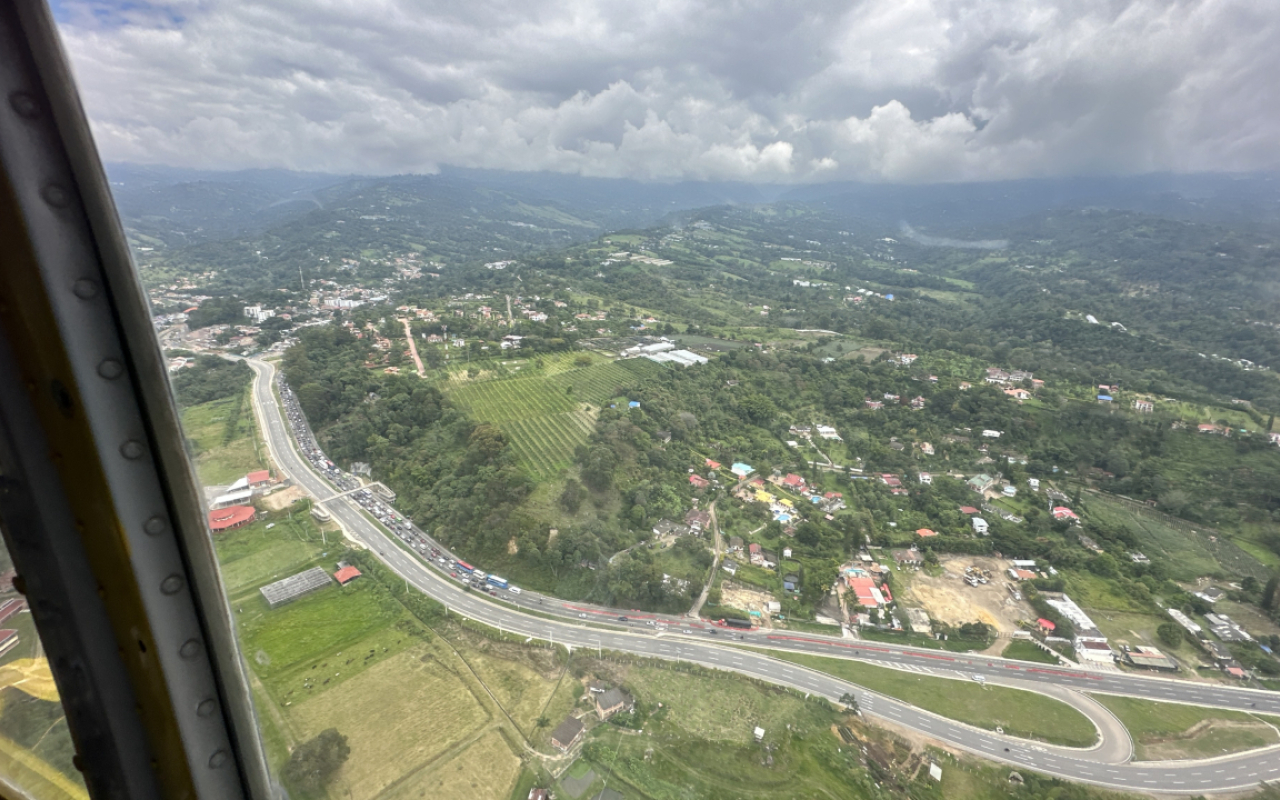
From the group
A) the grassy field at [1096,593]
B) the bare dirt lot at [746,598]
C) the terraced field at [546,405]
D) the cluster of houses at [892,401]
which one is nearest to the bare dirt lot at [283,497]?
the terraced field at [546,405]

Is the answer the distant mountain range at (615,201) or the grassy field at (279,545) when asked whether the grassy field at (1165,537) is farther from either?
the distant mountain range at (615,201)

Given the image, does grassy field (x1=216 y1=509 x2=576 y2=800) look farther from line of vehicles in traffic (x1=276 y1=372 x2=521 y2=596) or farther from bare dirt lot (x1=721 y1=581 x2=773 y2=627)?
bare dirt lot (x1=721 y1=581 x2=773 y2=627)

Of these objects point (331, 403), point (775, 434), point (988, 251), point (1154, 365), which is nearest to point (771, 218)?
point (988, 251)

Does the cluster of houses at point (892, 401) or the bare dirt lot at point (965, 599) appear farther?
the cluster of houses at point (892, 401)

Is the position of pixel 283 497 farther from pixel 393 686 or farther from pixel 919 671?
pixel 919 671

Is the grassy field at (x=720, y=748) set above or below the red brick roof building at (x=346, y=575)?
below

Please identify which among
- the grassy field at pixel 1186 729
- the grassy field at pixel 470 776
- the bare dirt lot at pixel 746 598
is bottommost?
the grassy field at pixel 1186 729
